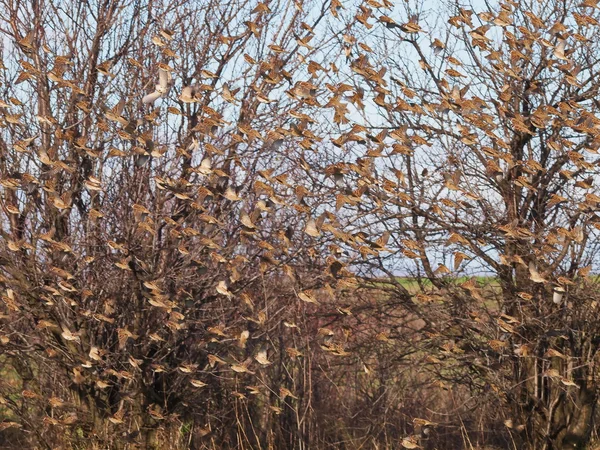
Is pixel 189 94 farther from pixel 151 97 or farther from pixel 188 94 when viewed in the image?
pixel 151 97

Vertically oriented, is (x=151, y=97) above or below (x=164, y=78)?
below

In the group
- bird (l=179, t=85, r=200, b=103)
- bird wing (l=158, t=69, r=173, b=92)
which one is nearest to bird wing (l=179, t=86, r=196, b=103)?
bird (l=179, t=85, r=200, b=103)

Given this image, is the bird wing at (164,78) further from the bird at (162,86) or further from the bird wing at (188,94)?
the bird wing at (188,94)

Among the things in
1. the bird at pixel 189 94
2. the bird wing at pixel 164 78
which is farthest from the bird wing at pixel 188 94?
the bird wing at pixel 164 78

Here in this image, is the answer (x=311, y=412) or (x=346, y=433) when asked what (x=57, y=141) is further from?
(x=346, y=433)

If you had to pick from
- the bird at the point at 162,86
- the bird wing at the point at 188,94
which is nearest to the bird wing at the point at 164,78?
the bird at the point at 162,86

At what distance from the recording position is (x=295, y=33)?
5.93 meters

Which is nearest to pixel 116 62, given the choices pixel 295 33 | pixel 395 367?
pixel 295 33

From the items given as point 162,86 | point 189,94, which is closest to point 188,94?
point 189,94

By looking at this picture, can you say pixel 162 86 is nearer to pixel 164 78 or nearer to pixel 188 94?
pixel 164 78

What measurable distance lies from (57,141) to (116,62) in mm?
705

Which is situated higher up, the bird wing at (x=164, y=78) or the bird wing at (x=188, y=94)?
the bird wing at (x=164, y=78)

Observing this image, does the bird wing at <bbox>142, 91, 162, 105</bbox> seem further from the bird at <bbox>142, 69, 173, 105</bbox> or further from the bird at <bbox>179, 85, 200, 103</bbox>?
the bird at <bbox>179, 85, 200, 103</bbox>

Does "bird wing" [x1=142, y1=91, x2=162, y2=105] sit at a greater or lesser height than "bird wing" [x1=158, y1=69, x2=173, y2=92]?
lesser
